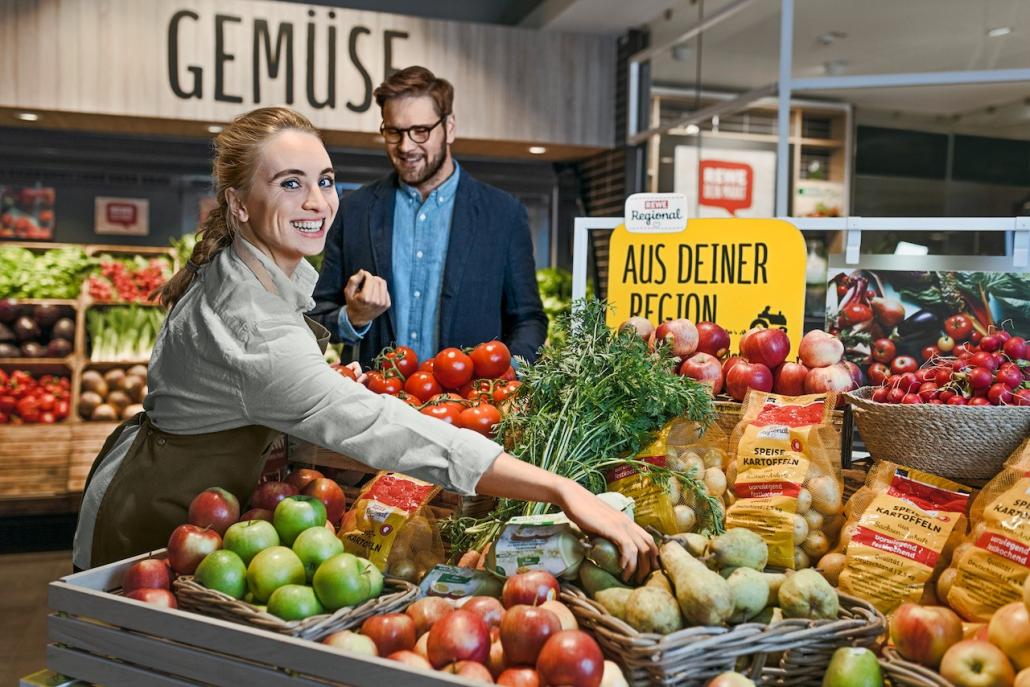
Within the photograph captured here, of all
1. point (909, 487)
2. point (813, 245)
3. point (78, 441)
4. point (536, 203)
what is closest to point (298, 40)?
point (536, 203)

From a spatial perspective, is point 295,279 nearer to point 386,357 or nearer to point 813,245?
point 386,357

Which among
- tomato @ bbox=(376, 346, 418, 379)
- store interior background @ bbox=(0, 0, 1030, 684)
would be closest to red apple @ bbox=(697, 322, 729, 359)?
tomato @ bbox=(376, 346, 418, 379)

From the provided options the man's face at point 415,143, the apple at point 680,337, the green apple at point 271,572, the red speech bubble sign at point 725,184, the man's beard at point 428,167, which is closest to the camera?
the green apple at point 271,572

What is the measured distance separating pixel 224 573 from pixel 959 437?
1301 mm

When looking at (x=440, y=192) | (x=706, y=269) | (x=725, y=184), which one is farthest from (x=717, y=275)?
(x=725, y=184)

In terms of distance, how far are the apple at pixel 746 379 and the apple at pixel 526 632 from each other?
85 centimetres

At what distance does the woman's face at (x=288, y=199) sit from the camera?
5.98 feet

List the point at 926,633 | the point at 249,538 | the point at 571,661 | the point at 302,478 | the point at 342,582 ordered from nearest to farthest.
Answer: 1. the point at 571,661
2. the point at 926,633
3. the point at 342,582
4. the point at 249,538
5. the point at 302,478

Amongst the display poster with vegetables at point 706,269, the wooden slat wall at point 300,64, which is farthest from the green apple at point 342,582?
the wooden slat wall at point 300,64

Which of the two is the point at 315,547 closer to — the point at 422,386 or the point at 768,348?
the point at 422,386

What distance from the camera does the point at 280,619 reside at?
1.46m

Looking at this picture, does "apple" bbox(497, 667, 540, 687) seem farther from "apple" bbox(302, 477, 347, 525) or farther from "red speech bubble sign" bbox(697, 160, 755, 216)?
"red speech bubble sign" bbox(697, 160, 755, 216)

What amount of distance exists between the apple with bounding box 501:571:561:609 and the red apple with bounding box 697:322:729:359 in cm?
88

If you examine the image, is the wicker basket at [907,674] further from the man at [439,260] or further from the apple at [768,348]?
the man at [439,260]
